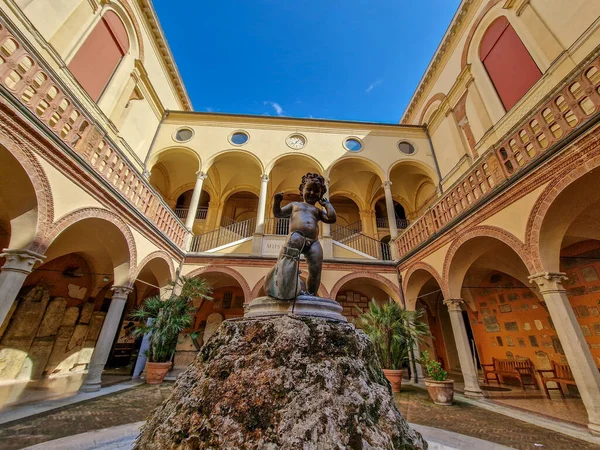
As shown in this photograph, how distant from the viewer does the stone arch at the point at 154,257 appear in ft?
22.2

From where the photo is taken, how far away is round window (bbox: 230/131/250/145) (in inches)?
467

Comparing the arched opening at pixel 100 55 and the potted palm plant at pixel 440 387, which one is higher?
the arched opening at pixel 100 55

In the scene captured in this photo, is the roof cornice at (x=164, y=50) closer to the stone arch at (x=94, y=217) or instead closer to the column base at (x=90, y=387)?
the stone arch at (x=94, y=217)

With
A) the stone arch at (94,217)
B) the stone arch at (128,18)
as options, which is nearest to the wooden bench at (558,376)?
the stone arch at (94,217)

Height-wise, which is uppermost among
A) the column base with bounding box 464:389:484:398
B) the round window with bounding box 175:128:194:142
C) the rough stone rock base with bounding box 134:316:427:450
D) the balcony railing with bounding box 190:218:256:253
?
the round window with bounding box 175:128:194:142

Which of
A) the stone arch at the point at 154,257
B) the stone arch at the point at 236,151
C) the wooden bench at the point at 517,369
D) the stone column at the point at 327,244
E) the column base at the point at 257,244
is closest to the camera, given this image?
the stone arch at the point at 154,257

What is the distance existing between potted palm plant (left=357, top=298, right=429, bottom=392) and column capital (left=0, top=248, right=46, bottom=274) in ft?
23.5

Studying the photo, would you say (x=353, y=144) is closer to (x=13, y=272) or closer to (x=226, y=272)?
(x=226, y=272)

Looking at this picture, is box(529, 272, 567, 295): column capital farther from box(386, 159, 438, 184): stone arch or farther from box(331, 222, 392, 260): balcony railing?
box(386, 159, 438, 184): stone arch

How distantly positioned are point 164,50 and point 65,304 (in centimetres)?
1064

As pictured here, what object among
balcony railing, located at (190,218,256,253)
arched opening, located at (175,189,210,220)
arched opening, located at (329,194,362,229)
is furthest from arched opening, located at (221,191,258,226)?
arched opening, located at (329,194,362,229)

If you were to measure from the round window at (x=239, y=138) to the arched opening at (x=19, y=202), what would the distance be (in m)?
8.23

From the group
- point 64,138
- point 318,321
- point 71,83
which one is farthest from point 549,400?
point 71,83

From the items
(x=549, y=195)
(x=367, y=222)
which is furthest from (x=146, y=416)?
(x=367, y=222)
